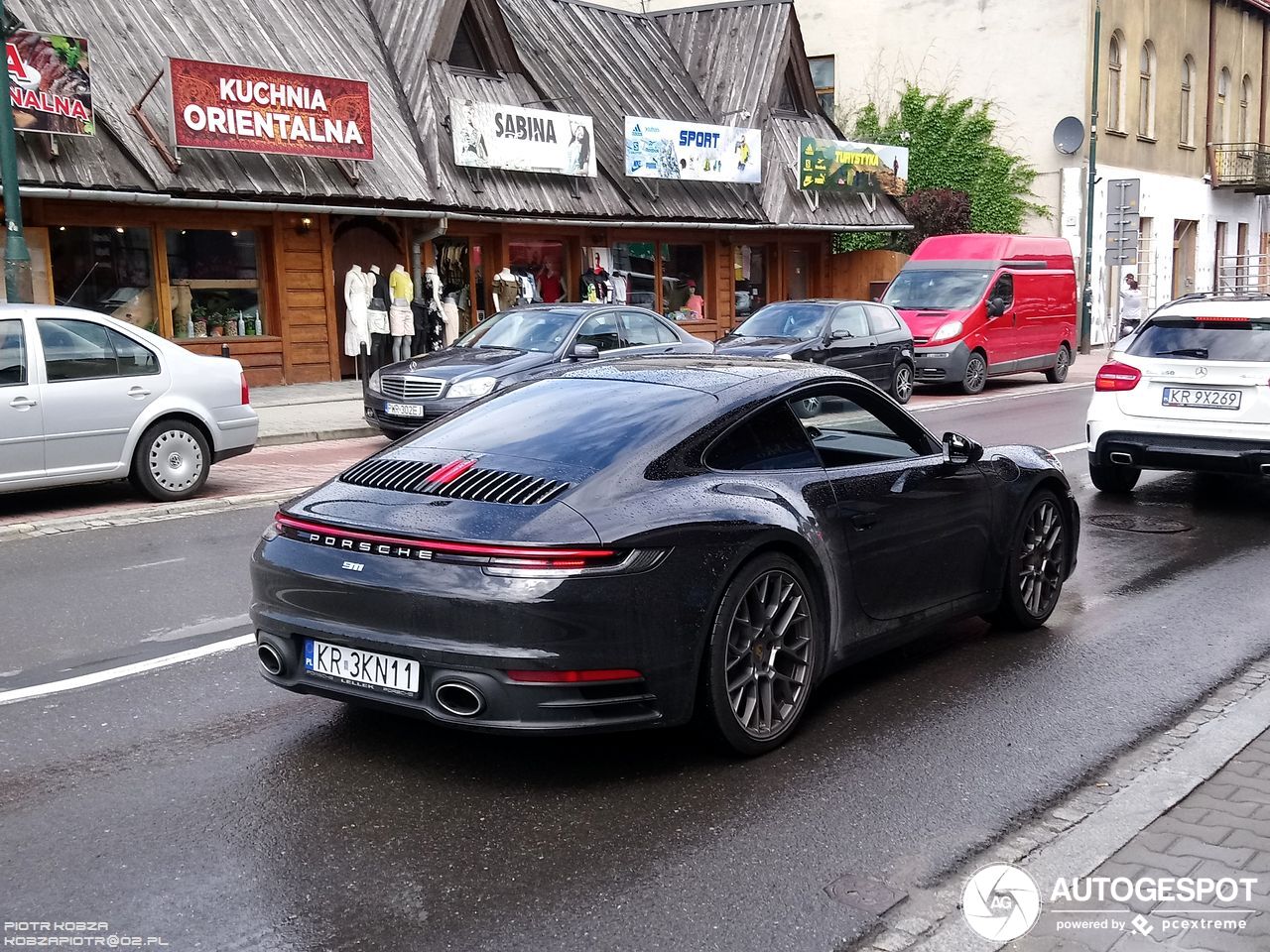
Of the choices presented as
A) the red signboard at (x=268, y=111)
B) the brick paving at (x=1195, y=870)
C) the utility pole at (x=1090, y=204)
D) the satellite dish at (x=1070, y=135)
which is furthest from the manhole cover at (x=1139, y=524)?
the satellite dish at (x=1070, y=135)

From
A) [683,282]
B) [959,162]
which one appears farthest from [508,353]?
[959,162]

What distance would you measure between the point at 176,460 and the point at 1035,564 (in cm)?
742

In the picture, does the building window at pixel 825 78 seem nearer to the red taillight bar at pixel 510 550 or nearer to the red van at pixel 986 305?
the red van at pixel 986 305

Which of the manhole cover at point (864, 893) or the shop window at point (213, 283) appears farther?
the shop window at point (213, 283)

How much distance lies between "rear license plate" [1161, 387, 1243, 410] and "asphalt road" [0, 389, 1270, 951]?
11.5 feet

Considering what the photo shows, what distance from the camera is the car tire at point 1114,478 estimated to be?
1117 centimetres

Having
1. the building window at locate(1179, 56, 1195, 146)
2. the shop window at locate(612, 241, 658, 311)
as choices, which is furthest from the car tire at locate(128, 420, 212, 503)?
the building window at locate(1179, 56, 1195, 146)

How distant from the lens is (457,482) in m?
4.75

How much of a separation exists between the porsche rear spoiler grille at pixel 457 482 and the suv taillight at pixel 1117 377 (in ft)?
23.4

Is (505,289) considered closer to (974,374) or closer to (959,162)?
(974,374)

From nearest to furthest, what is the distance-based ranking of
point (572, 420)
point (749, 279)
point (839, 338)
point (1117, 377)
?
point (572, 420), point (1117, 377), point (839, 338), point (749, 279)

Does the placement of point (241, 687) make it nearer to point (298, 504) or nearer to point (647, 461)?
point (298, 504)

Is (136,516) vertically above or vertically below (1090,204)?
below

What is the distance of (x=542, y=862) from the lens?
13.1 feet
